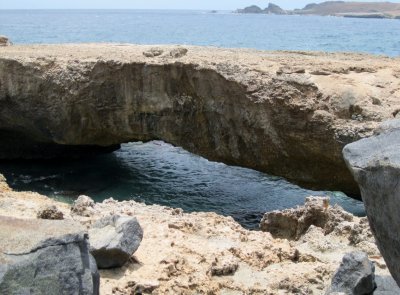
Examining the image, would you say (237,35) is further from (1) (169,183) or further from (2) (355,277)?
(2) (355,277)

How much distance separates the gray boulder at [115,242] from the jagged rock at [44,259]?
163 cm

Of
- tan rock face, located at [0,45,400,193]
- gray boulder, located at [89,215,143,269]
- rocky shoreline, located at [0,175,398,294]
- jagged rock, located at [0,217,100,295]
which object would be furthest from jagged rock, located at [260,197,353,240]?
jagged rock, located at [0,217,100,295]

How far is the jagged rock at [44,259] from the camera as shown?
407 cm

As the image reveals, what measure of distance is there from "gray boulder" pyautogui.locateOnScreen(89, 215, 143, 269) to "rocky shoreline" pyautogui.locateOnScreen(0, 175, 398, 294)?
15 centimetres

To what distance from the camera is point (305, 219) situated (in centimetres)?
939

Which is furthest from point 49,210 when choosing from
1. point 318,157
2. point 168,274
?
point 318,157

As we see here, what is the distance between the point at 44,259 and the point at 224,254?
3448mm

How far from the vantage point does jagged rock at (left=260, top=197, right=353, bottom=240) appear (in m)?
8.92

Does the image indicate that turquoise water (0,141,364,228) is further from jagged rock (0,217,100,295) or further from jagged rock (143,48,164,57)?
jagged rock (0,217,100,295)

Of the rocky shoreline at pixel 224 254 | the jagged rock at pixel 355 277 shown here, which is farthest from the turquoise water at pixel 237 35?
the jagged rock at pixel 355 277

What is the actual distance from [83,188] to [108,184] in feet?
2.76

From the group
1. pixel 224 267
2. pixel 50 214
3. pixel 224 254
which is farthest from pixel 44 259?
pixel 50 214

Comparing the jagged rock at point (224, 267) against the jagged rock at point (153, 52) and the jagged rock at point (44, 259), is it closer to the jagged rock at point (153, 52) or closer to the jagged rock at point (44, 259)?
the jagged rock at point (44, 259)

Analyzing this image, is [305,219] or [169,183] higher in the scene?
[305,219]
